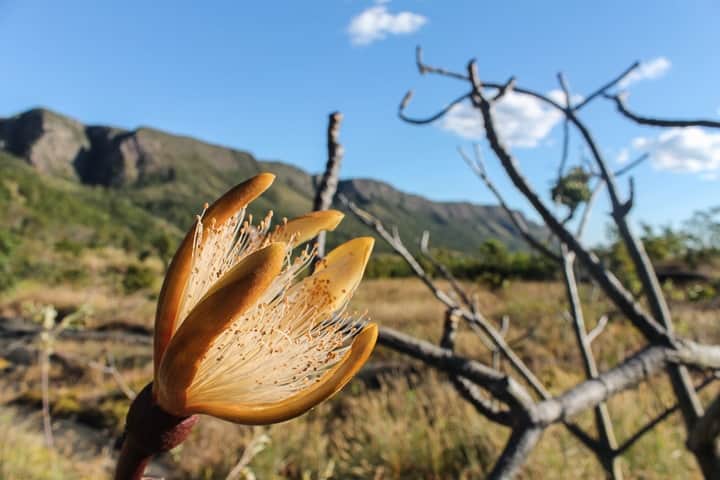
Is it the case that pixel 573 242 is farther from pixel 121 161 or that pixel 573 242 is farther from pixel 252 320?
pixel 121 161

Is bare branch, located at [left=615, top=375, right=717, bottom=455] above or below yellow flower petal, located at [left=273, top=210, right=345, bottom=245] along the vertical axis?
below

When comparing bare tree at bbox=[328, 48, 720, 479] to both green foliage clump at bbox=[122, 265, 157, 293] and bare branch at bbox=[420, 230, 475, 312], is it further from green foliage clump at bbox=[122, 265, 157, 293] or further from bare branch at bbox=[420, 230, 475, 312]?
green foliage clump at bbox=[122, 265, 157, 293]

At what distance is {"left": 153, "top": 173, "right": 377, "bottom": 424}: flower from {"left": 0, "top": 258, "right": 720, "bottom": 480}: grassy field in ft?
1.13

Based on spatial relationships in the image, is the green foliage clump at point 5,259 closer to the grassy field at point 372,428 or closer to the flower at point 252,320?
the grassy field at point 372,428

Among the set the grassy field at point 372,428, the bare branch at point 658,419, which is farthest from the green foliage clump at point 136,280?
the bare branch at point 658,419

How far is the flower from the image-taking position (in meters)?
0.57

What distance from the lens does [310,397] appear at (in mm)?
614

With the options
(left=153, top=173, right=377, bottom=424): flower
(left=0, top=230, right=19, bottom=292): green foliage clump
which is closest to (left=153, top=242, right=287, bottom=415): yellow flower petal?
(left=153, top=173, right=377, bottom=424): flower

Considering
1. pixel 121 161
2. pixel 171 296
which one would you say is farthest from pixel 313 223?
pixel 121 161

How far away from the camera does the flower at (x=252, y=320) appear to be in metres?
0.57

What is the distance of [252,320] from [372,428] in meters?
6.36

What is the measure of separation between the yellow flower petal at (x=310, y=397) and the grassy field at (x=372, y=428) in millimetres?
606

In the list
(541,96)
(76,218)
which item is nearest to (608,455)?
(541,96)

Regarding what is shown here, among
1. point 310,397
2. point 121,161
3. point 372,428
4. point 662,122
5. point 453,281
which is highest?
point 121,161
